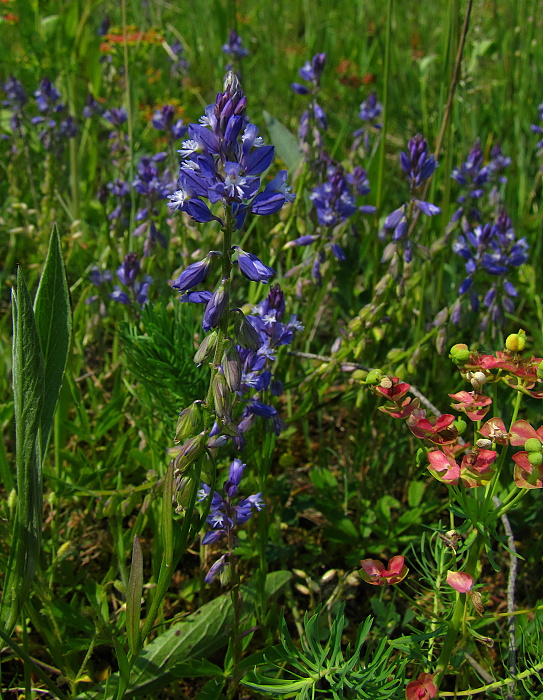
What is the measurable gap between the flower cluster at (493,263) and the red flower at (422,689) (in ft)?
4.28

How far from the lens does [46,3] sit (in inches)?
132

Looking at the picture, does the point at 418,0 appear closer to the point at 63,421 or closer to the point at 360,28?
the point at 360,28

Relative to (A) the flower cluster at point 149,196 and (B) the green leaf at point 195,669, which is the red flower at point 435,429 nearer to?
(B) the green leaf at point 195,669

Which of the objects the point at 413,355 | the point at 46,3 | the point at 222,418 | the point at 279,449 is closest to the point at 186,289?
the point at 222,418

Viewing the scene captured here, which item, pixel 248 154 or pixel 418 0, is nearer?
pixel 248 154

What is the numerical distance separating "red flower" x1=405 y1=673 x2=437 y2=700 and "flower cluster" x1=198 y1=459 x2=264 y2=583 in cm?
46

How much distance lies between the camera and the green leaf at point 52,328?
1.46 m

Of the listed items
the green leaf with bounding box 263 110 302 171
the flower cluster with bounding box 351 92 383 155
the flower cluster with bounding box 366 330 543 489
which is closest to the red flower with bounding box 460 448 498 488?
the flower cluster with bounding box 366 330 543 489

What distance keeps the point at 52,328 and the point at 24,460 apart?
0.32 metres

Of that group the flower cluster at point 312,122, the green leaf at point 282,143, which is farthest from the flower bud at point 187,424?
the green leaf at point 282,143

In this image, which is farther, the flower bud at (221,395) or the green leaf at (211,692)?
the green leaf at (211,692)

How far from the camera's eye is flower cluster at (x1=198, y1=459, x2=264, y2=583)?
4.84ft

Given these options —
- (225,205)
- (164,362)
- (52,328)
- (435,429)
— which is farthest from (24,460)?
(435,429)

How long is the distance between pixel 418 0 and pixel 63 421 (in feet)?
18.7
